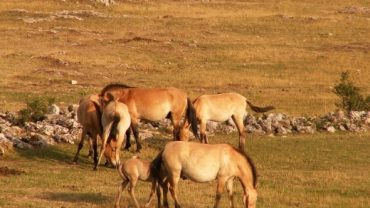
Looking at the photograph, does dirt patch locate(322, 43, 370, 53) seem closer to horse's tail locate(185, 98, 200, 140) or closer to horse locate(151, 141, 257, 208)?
horse's tail locate(185, 98, 200, 140)

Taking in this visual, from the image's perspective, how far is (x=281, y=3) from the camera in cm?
6525

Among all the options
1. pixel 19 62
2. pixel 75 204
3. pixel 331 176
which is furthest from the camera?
pixel 19 62

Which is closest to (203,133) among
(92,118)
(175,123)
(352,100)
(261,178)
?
(175,123)

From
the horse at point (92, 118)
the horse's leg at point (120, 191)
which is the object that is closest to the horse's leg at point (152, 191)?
the horse's leg at point (120, 191)

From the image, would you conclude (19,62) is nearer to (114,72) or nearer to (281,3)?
(114,72)

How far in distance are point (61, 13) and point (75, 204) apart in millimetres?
40193

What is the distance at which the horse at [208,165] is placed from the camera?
13367 mm

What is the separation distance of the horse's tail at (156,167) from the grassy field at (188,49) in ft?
49.4

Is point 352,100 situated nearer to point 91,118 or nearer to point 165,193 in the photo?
point 91,118

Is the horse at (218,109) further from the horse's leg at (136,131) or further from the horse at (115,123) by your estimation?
the horse at (115,123)

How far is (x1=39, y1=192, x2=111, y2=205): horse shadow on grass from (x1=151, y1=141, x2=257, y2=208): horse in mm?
2002

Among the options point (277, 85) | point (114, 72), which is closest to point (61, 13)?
point (114, 72)

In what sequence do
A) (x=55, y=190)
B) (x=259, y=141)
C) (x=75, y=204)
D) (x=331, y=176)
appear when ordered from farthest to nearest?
(x=259, y=141)
(x=331, y=176)
(x=55, y=190)
(x=75, y=204)

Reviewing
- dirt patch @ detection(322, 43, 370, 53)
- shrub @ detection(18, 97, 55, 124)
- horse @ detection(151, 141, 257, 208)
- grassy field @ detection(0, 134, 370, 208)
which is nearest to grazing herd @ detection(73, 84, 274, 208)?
horse @ detection(151, 141, 257, 208)
